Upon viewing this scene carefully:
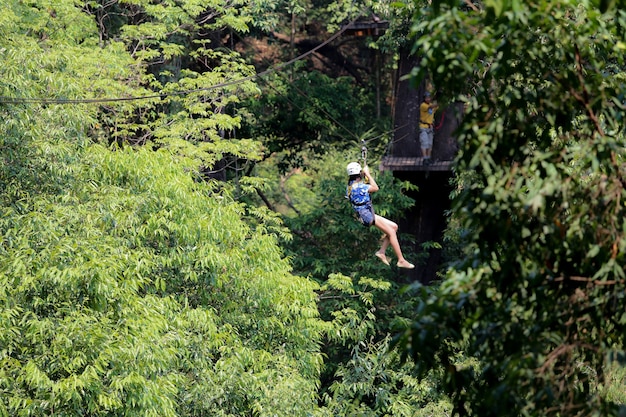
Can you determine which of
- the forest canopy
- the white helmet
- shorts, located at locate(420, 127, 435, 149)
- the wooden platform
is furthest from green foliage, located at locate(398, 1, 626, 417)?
the wooden platform

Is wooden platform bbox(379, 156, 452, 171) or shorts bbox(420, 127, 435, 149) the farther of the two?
wooden platform bbox(379, 156, 452, 171)

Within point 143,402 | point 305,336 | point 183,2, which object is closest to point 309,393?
point 305,336

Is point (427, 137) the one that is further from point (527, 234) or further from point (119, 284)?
point (527, 234)

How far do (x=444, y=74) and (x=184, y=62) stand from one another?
12.2m

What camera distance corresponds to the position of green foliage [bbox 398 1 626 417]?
3885 mm

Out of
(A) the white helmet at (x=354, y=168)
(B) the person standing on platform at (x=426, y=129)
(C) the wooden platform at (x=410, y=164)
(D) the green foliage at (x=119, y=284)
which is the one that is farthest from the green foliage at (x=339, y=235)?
(A) the white helmet at (x=354, y=168)

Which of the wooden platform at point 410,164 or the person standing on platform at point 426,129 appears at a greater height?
the person standing on platform at point 426,129

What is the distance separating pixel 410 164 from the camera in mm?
14047

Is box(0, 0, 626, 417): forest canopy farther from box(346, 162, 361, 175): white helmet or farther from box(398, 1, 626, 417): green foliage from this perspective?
box(346, 162, 361, 175): white helmet

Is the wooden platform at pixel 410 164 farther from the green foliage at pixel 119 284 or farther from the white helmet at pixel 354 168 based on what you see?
the white helmet at pixel 354 168

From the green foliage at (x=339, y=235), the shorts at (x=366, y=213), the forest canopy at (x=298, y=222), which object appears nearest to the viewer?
the forest canopy at (x=298, y=222)

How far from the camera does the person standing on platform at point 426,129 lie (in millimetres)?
13453

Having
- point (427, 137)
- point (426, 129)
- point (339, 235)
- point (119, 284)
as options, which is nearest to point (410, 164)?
point (427, 137)

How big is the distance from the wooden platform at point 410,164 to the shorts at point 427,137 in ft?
0.81
